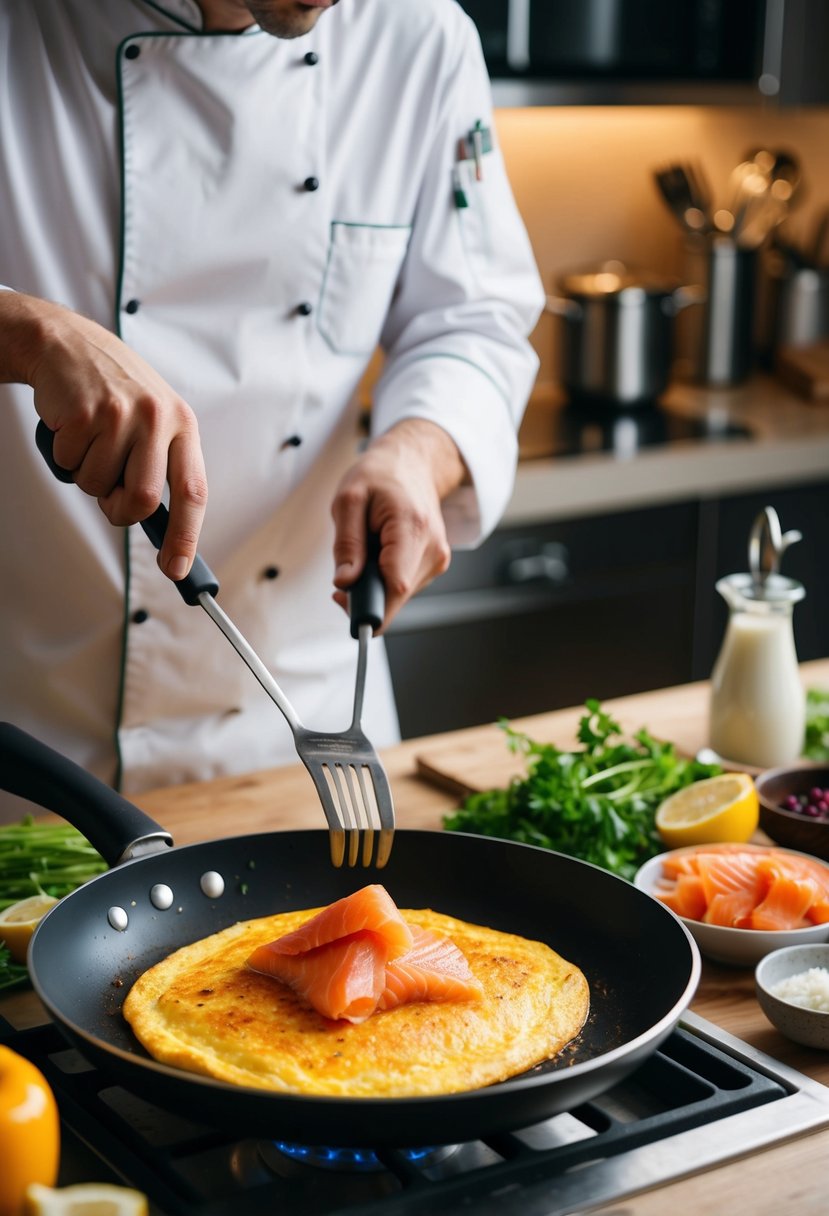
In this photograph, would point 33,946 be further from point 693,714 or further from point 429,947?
point 693,714

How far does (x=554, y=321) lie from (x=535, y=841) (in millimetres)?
2368

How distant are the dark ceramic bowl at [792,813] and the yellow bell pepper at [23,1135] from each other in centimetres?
78

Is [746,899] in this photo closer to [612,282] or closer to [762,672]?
[762,672]

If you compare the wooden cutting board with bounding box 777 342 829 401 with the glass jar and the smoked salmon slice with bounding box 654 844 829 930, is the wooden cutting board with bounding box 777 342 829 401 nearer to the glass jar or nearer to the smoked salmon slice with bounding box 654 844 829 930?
the glass jar

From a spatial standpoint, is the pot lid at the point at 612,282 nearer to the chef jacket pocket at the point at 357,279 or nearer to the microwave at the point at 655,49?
the microwave at the point at 655,49

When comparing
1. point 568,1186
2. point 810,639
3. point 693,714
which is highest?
point 568,1186

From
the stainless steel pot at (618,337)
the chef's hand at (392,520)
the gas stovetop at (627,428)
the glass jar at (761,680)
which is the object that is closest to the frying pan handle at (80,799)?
the chef's hand at (392,520)

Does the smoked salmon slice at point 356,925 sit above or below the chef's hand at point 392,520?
below

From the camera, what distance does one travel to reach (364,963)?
3.18 ft

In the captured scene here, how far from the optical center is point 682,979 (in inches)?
38.2

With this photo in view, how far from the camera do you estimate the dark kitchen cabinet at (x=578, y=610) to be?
8.95 ft

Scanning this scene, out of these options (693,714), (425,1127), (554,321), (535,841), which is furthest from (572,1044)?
(554,321)

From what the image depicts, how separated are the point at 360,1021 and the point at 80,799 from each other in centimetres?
28

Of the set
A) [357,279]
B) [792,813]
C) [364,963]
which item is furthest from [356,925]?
[357,279]
